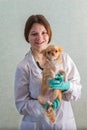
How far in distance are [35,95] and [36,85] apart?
0.15 ft

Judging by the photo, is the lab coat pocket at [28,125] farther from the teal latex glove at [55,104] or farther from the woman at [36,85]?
the teal latex glove at [55,104]

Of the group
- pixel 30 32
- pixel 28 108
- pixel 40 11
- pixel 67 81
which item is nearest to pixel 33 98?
pixel 28 108

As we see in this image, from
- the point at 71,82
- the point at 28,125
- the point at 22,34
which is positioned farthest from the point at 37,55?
the point at 22,34

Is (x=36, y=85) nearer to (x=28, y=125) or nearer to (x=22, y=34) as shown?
(x=28, y=125)

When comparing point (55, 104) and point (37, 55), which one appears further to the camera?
point (37, 55)

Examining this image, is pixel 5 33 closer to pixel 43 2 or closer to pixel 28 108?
pixel 43 2

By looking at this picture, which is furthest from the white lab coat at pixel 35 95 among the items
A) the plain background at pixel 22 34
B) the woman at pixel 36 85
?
the plain background at pixel 22 34

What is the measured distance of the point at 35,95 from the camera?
1.22 m

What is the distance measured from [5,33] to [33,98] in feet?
2.07

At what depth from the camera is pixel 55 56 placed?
1123mm

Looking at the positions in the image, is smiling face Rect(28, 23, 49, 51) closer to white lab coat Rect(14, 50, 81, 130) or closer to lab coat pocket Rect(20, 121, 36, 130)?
white lab coat Rect(14, 50, 81, 130)

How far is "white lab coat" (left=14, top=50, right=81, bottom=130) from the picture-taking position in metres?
1.21

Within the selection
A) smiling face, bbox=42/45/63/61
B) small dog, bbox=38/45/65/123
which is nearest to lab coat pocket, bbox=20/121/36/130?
small dog, bbox=38/45/65/123

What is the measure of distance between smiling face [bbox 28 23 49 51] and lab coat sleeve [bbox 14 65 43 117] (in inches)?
4.3
